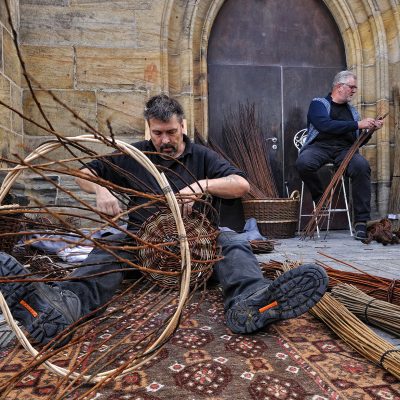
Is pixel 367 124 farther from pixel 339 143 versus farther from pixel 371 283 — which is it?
pixel 371 283

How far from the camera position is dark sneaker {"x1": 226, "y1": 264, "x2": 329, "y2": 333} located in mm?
1317

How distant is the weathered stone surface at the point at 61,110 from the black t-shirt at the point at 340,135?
2.42m

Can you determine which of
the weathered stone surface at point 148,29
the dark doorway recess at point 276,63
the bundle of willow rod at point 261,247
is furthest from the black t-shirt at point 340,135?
the weathered stone surface at point 148,29

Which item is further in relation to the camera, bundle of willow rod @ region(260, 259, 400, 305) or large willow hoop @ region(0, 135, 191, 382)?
bundle of willow rod @ region(260, 259, 400, 305)

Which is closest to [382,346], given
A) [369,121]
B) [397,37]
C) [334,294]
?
[334,294]

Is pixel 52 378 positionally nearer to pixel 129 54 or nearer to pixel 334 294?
pixel 334 294

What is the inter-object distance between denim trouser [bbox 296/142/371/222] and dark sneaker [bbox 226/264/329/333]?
295cm

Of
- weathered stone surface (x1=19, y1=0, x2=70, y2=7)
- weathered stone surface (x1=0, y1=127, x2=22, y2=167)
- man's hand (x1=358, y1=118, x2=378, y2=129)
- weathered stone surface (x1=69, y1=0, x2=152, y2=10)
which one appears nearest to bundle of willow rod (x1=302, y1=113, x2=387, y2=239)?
man's hand (x1=358, y1=118, x2=378, y2=129)

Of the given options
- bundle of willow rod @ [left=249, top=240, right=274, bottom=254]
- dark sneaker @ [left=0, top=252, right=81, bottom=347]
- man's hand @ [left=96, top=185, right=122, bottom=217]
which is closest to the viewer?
dark sneaker @ [left=0, top=252, right=81, bottom=347]

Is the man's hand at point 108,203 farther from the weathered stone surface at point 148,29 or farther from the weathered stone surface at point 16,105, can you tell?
the weathered stone surface at point 148,29

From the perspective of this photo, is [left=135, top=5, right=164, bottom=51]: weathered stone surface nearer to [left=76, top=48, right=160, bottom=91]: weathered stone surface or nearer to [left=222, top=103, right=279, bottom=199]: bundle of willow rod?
[left=76, top=48, right=160, bottom=91]: weathered stone surface

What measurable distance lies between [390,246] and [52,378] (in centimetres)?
320

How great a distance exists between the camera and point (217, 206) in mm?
2455

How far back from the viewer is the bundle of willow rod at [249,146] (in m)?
4.64
